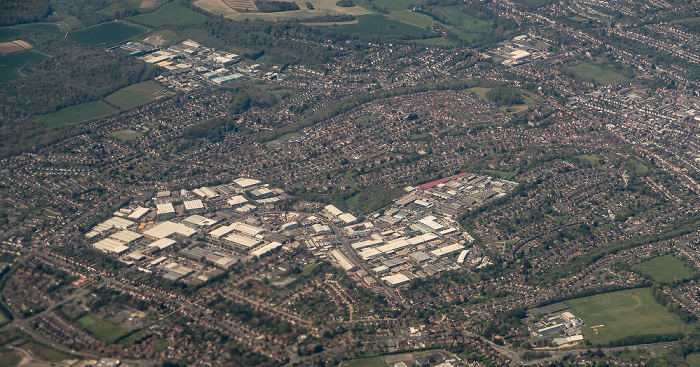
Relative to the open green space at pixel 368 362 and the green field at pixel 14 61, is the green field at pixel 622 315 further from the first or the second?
the green field at pixel 14 61

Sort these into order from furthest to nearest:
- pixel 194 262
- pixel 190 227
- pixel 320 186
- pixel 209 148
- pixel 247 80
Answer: pixel 247 80, pixel 209 148, pixel 320 186, pixel 190 227, pixel 194 262

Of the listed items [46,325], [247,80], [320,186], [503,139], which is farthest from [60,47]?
[46,325]

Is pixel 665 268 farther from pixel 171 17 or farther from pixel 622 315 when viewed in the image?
pixel 171 17

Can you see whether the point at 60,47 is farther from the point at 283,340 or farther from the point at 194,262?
the point at 283,340

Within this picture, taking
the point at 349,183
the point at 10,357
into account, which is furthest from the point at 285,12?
the point at 10,357

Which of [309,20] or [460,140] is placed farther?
[309,20]

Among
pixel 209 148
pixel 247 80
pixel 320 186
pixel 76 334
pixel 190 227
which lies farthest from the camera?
pixel 247 80

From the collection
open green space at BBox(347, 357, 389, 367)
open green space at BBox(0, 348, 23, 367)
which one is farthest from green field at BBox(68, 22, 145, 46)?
open green space at BBox(347, 357, 389, 367)

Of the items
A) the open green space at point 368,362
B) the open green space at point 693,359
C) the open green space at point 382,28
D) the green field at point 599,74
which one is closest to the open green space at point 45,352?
the open green space at point 368,362
